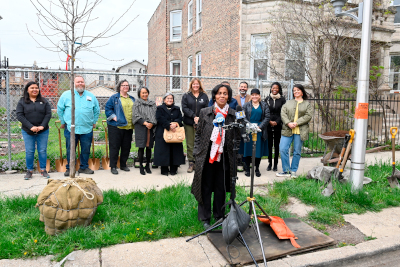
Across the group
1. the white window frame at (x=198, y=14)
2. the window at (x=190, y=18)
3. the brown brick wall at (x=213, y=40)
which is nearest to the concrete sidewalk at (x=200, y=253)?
the brown brick wall at (x=213, y=40)

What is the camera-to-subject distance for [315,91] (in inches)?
457

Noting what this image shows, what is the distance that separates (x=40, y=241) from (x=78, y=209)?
0.54 meters

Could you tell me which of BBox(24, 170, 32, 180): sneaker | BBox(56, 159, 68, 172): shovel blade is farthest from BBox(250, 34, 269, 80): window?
BBox(24, 170, 32, 180): sneaker

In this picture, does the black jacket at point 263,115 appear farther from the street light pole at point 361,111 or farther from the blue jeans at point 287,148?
the street light pole at point 361,111

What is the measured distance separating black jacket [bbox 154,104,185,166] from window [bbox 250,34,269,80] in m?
7.22

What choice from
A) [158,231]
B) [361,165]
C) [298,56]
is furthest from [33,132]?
[298,56]

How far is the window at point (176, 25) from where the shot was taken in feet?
72.3

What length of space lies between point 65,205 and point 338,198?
4.30m

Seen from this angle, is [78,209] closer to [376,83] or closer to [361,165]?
[361,165]

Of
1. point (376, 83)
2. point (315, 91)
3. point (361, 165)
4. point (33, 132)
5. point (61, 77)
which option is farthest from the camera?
point (376, 83)

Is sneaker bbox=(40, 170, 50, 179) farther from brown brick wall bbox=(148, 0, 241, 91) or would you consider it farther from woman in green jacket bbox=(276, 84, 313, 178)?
brown brick wall bbox=(148, 0, 241, 91)

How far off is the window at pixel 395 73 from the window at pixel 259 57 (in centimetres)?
822

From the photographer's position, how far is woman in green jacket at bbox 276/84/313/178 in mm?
6719

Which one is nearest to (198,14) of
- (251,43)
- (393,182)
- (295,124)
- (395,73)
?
(251,43)
